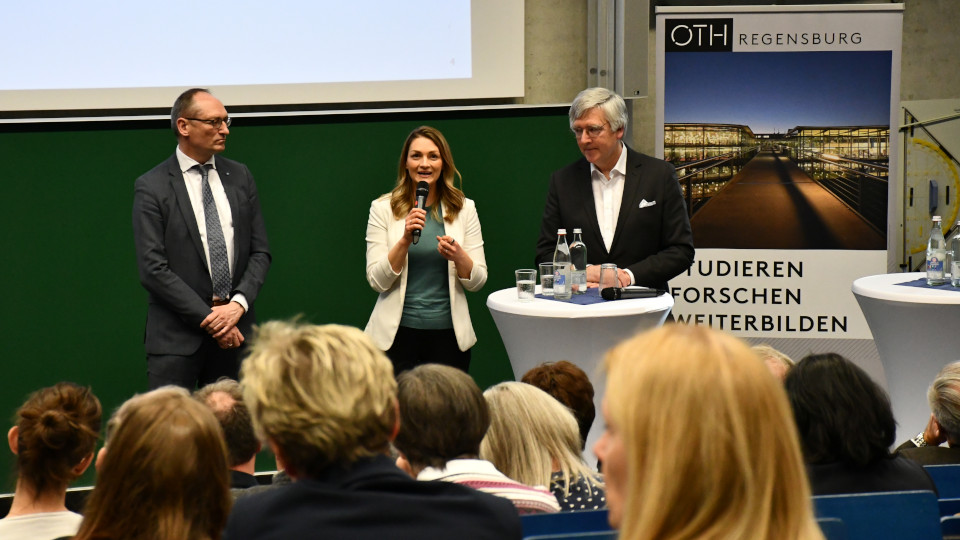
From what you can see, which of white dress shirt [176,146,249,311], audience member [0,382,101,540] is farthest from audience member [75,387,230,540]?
white dress shirt [176,146,249,311]

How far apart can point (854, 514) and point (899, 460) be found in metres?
0.40

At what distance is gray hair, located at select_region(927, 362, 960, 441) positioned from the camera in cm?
247

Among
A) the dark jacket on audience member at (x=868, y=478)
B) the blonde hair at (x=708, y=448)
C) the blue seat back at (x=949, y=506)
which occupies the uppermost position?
the blonde hair at (x=708, y=448)

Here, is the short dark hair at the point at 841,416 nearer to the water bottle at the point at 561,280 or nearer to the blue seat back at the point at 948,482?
the blue seat back at the point at 948,482

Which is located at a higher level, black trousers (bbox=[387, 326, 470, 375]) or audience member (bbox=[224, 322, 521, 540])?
audience member (bbox=[224, 322, 521, 540])

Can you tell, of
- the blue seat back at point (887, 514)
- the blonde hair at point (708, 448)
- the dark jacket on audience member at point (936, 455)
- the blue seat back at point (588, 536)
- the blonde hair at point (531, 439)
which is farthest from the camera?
the dark jacket on audience member at point (936, 455)

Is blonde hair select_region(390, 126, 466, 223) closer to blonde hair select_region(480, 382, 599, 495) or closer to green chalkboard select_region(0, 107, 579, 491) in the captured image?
green chalkboard select_region(0, 107, 579, 491)

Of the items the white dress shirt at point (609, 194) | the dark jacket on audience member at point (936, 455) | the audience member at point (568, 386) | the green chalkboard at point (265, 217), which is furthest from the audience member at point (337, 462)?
the green chalkboard at point (265, 217)

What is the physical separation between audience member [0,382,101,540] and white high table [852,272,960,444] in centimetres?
292

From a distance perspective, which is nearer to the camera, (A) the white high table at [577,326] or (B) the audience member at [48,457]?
(B) the audience member at [48,457]

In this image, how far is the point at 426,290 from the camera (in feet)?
12.6

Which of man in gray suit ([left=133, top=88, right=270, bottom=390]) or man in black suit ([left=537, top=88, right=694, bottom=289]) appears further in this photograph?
man in black suit ([left=537, top=88, right=694, bottom=289])

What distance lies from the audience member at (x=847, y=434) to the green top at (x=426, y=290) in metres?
1.91

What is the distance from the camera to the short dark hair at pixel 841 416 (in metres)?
2.03
